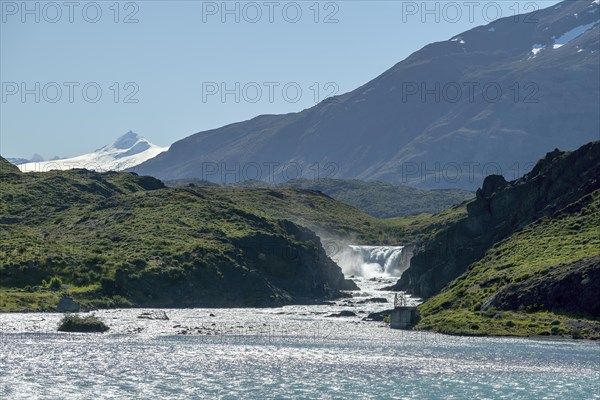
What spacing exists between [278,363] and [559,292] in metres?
48.3

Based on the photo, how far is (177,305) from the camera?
168 m

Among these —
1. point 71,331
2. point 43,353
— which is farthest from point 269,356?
point 71,331

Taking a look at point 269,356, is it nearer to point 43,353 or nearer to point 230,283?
point 43,353

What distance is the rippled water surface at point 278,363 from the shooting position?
7769cm

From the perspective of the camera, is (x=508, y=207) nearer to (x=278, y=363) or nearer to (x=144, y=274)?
(x=144, y=274)

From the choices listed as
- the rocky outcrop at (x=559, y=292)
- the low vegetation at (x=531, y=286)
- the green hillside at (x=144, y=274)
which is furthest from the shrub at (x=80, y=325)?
the rocky outcrop at (x=559, y=292)

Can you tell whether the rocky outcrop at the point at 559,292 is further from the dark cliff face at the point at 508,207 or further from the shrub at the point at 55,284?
the shrub at the point at 55,284

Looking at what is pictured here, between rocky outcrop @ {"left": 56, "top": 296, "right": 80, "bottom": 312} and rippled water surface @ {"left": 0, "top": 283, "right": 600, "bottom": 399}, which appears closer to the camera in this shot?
rippled water surface @ {"left": 0, "top": 283, "right": 600, "bottom": 399}

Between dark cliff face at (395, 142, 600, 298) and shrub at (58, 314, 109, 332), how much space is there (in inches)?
2705

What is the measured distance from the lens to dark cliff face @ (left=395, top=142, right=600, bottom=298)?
6545 inches

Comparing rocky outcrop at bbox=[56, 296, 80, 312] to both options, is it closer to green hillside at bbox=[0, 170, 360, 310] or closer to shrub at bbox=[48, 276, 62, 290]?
green hillside at bbox=[0, 170, 360, 310]

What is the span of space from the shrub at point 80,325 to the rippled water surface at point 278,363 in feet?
7.03

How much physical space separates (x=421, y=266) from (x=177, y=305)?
49.6m

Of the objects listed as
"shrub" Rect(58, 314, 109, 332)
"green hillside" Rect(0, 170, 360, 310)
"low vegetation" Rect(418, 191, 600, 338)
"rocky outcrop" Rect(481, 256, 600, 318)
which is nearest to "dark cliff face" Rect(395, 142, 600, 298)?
"low vegetation" Rect(418, 191, 600, 338)
